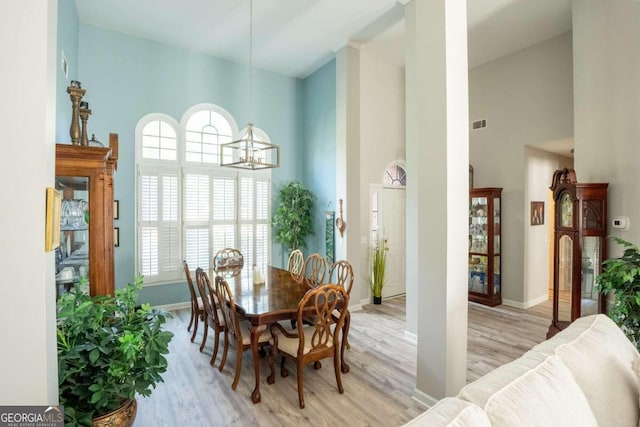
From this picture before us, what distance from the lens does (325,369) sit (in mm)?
3082

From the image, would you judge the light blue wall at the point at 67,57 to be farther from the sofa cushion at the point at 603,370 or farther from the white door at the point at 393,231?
the white door at the point at 393,231

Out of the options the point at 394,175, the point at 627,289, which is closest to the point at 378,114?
the point at 394,175

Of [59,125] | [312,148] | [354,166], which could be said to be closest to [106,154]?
[59,125]

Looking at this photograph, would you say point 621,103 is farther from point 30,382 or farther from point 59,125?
point 59,125

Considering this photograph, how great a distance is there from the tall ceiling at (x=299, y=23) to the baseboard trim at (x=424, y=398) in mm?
4475

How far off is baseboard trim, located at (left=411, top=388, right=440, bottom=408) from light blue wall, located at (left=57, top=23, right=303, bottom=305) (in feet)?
13.1

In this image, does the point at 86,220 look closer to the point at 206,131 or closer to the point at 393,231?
the point at 206,131

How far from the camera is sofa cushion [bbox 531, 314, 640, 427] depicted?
4.06ft

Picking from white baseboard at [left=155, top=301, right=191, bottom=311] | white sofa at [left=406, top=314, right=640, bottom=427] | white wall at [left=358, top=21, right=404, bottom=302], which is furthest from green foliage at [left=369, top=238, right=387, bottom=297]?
white sofa at [left=406, top=314, right=640, bottom=427]

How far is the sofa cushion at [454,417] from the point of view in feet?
2.81

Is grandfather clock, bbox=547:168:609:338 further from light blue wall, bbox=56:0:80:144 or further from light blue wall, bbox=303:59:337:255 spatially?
light blue wall, bbox=56:0:80:144

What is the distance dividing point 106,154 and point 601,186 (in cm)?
476

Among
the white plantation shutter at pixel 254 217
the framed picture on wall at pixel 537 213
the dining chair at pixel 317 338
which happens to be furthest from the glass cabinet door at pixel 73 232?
the framed picture on wall at pixel 537 213

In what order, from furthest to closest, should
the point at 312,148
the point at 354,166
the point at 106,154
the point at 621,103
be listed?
the point at 312,148 < the point at 354,166 < the point at 621,103 < the point at 106,154
